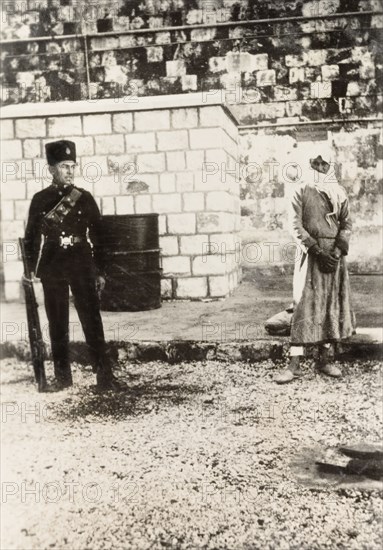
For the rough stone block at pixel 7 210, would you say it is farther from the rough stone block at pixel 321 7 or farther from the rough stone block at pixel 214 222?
the rough stone block at pixel 321 7

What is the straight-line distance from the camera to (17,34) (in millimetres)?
2182

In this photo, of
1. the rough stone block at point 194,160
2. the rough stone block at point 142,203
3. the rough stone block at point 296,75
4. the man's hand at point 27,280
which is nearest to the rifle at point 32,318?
the man's hand at point 27,280

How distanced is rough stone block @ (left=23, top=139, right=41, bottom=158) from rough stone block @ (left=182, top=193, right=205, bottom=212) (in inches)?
28.9

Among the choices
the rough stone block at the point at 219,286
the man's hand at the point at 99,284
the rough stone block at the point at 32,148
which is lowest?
the rough stone block at the point at 219,286

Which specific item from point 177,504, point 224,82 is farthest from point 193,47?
point 177,504

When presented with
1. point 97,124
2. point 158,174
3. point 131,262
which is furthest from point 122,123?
point 131,262

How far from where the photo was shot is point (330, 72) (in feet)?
7.02

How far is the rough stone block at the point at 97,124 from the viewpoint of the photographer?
2.23 m

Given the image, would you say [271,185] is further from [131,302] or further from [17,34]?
[17,34]

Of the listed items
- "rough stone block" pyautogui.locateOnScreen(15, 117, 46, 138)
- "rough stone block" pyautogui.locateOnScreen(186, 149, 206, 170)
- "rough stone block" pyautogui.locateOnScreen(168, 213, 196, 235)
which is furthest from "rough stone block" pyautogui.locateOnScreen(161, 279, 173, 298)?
"rough stone block" pyautogui.locateOnScreen(15, 117, 46, 138)

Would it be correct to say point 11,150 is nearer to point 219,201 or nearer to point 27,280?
point 27,280

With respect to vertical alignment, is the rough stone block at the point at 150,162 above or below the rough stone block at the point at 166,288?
above

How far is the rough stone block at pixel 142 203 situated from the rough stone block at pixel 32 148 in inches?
19.6

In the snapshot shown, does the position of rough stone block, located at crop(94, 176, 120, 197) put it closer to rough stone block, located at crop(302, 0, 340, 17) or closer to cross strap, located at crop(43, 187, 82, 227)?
cross strap, located at crop(43, 187, 82, 227)
